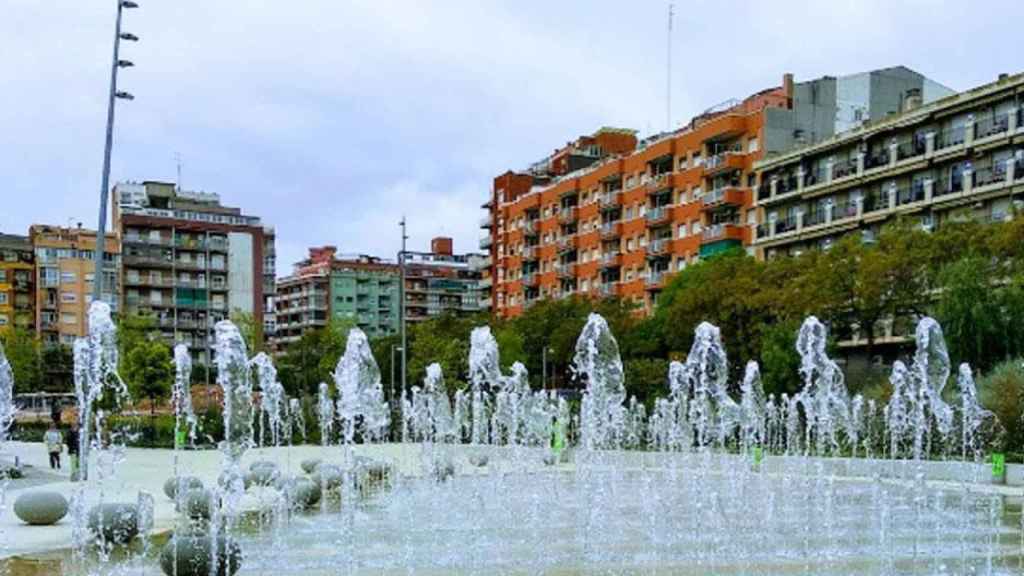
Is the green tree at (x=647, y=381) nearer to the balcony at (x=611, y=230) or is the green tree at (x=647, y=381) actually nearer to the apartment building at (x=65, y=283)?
the balcony at (x=611, y=230)

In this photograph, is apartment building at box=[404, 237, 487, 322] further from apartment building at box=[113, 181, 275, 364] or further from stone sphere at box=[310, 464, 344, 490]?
stone sphere at box=[310, 464, 344, 490]

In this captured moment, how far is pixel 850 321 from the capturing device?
39.2 metres

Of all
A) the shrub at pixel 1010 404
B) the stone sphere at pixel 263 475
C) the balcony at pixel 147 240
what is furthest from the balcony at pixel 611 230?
the stone sphere at pixel 263 475

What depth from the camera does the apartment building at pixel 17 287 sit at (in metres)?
84.5

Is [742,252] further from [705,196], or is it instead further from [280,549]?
[280,549]

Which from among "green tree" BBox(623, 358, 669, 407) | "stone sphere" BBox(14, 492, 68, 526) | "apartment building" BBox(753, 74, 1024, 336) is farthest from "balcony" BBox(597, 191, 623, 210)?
"stone sphere" BBox(14, 492, 68, 526)

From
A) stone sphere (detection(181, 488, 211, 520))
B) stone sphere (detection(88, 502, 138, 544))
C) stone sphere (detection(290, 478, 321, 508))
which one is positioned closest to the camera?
stone sphere (detection(88, 502, 138, 544))

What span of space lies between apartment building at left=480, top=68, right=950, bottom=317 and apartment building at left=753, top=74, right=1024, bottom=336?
100 inches

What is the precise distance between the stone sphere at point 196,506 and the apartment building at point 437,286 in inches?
4107

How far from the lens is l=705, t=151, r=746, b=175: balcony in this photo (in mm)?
58031

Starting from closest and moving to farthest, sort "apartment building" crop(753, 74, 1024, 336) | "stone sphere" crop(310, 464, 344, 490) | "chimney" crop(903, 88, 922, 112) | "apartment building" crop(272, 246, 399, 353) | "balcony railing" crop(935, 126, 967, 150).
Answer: "stone sphere" crop(310, 464, 344, 490)
"apartment building" crop(753, 74, 1024, 336)
"balcony railing" crop(935, 126, 967, 150)
"chimney" crop(903, 88, 922, 112)
"apartment building" crop(272, 246, 399, 353)

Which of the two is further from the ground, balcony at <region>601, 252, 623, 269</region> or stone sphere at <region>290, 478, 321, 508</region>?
balcony at <region>601, 252, 623, 269</region>

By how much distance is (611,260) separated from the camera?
6856 cm

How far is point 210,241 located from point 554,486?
73.0 meters
